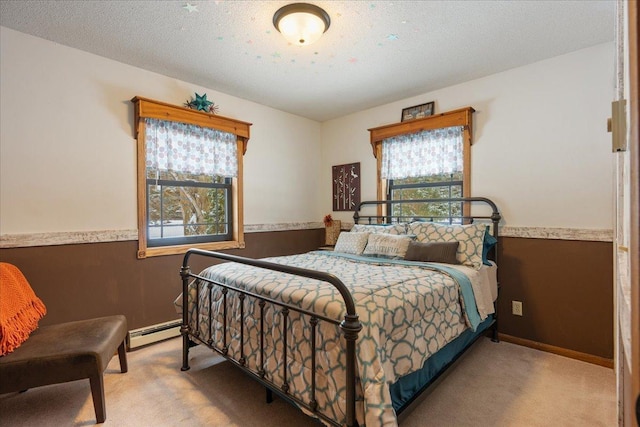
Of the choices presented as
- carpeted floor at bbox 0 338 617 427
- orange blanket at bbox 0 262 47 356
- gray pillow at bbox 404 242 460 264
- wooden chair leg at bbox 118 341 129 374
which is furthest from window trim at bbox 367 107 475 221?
orange blanket at bbox 0 262 47 356

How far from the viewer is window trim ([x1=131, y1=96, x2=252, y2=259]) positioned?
2.88 meters

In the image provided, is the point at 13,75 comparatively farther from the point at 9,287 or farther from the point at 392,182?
the point at 392,182

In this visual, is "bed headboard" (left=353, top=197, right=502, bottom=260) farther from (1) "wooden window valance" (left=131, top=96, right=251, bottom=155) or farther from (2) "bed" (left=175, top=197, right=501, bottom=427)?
(1) "wooden window valance" (left=131, top=96, right=251, bottom=155)

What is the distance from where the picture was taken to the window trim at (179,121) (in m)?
2.88

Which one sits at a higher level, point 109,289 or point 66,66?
point 66,66

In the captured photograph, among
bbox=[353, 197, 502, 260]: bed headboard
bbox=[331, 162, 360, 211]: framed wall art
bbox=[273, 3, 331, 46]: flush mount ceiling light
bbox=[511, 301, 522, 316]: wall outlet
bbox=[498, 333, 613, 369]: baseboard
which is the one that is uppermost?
bbox=[273, 3, 331, 46]: flush mount ceiling light

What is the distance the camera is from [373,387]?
1.32 metres

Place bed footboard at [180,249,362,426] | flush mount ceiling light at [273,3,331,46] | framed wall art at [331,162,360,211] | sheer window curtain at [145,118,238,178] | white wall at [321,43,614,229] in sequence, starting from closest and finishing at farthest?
bed footboard at [180,249,362,426], flush mount ceiling light at [273,3,331,46], white wall at [321,43,614,229], sheer window curtain at [145,118,238,178], framed wall art at [331,162,360,211]

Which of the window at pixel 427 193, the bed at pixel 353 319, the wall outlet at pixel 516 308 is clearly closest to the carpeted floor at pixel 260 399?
the bed at pixel 353 319

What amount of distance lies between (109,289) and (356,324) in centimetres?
246

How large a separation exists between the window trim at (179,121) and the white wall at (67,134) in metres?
0.07

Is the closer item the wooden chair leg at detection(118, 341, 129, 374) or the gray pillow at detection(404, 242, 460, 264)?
the wooden chair leg at detection(118, 341, 129, 374)

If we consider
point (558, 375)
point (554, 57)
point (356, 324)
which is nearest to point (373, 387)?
point (356, 324)

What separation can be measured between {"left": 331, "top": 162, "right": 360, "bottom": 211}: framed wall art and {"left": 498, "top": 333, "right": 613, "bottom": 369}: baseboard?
7.28ft
